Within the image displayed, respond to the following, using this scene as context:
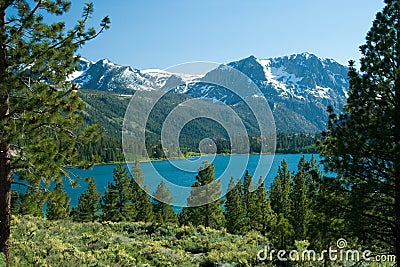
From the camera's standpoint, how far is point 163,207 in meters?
43.6

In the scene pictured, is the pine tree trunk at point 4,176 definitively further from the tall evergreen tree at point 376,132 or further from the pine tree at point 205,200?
the pine tree at point 205,200

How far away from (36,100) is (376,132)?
24.5 feet

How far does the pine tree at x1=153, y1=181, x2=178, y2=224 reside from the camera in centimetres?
4141

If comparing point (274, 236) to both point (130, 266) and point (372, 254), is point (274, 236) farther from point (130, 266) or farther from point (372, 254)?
point (130, 266)

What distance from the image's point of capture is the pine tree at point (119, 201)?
38250mm

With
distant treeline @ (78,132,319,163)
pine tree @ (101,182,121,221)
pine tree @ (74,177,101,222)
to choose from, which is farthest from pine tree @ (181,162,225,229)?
distant treeline @ (78,132,319,163)

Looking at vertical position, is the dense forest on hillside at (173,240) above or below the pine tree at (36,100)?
below

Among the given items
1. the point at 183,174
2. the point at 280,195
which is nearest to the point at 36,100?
the point at 280,195

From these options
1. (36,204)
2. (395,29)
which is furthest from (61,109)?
(395,29)

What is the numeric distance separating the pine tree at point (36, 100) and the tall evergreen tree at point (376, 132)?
6233 mm

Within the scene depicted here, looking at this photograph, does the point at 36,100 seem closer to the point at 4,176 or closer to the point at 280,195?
the point at 4,176

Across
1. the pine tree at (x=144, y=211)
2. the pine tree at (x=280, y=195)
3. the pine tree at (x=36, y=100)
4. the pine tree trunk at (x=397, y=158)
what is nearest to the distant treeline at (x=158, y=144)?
the pine tree at (x=280, y=195)

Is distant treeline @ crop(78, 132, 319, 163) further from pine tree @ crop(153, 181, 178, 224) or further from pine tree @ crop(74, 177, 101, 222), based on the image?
pine tree @ crop(74, 177, 101, 222)

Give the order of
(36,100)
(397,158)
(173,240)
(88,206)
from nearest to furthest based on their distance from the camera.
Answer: (36,100) < (397,158) < (173,240) < (88,206)
